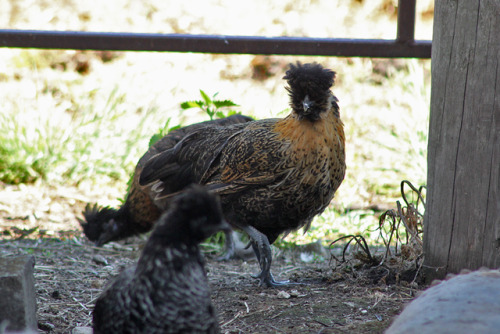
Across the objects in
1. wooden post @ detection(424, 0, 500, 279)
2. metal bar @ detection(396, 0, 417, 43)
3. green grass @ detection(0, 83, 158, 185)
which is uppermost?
metal bar @ detection(396, 0, 417, 43)

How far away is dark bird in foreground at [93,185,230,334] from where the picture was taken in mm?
2424

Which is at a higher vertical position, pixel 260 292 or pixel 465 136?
pixel 465 136

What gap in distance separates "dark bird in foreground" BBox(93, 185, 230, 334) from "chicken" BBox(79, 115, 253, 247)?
232 centimetres

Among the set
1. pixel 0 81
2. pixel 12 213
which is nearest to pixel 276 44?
pixel 12 213

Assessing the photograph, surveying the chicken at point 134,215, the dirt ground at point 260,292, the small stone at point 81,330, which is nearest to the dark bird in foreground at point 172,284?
the small stone at point 81,330

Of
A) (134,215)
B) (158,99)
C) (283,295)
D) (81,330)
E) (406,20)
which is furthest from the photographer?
(158,99)

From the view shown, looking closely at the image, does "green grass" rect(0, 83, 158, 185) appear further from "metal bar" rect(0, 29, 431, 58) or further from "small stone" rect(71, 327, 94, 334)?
"small stone" rect(71, 327, 94, 334)

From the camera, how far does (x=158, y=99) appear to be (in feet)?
26.3

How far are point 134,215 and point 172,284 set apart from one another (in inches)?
102

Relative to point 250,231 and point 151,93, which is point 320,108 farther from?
point 151,93

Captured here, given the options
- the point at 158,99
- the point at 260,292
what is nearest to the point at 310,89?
the point at 260,292

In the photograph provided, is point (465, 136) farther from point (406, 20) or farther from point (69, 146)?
point (69, 146)

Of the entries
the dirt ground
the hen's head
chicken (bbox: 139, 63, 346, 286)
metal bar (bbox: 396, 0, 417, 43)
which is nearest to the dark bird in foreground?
the dirt ground

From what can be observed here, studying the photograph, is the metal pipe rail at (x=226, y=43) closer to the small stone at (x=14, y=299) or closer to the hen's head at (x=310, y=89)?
the hen's head at (x=310, y=89)
